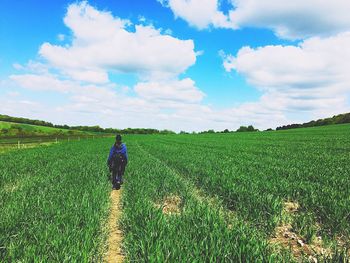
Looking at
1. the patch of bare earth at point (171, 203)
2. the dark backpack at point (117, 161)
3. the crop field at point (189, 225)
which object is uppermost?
the dark backpack at point (117, 161)

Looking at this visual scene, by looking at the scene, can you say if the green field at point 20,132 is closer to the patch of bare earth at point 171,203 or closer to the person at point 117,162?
the person at point 117,162

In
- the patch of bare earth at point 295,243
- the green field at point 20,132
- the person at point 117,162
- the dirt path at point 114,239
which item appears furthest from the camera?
the green field at point 20,132

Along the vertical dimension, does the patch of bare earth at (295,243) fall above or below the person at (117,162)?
below

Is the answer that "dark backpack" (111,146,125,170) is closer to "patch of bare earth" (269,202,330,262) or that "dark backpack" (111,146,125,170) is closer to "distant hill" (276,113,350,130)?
"patch of bare earth" (269,202,330,262)

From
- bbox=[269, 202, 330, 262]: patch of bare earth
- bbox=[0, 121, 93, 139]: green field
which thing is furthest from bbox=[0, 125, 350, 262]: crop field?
bbox=[0, 121, 93, 139]: green field

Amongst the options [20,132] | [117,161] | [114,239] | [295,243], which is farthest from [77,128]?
[295,243]

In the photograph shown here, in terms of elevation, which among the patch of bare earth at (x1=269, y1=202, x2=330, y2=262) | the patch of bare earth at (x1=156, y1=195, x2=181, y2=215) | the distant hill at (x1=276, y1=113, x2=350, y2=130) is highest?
the distant hill at (x1=276, y1=113, x2=350, y2=130)

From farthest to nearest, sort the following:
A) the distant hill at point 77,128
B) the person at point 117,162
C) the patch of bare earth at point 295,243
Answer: the distant hill at point 77,128 < the person at point 117,162 < the patch of bare earth at point 295,243

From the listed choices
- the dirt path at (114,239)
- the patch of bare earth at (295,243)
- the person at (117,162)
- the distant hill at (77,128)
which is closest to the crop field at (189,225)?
the patch of bare earth at (295,243)

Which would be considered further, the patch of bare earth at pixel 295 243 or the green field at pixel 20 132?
the green field at pixel 20 132

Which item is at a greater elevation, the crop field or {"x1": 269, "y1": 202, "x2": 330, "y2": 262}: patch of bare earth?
the crop field

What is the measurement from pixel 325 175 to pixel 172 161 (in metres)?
10.1

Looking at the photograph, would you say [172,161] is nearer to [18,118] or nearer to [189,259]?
[189,259]

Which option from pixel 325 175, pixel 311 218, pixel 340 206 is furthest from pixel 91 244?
pixel 325 175
